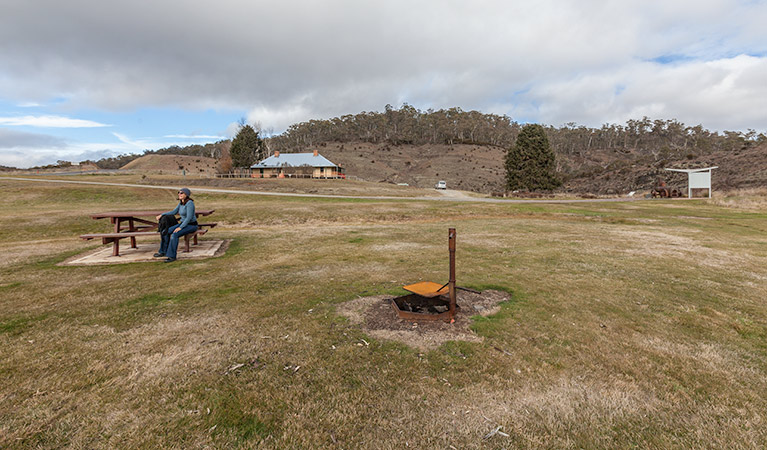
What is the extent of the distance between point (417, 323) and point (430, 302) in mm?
770

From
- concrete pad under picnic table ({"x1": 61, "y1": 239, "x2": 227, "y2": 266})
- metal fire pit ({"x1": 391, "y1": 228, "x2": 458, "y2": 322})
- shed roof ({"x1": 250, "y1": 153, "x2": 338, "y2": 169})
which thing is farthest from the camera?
shed roof ({"x1": 250, "y1": 153, "x2": 338, "y2": 169})

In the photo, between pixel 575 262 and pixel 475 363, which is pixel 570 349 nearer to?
pixel 475 363

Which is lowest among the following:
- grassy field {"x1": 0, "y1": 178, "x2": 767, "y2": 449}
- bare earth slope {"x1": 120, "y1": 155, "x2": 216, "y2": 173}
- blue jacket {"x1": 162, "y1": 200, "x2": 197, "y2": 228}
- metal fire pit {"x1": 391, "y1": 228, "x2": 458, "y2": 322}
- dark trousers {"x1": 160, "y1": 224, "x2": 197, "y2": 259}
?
grassy field {"x1": 0, "y1": 178, "x2": 767, "y2": 449}

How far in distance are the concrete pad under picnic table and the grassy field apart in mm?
516

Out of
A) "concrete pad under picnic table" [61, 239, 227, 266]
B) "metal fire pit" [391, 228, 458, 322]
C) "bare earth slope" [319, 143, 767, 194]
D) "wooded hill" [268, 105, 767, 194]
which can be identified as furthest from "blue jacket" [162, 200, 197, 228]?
"wooded hill" [268, 105, 767, 194]

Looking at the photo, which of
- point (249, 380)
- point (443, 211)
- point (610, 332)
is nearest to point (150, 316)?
point (249, 380)

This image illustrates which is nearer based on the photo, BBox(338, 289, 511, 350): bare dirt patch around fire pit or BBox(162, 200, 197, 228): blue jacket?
BBox(338, 289, 511, 350): bare dirt patch around fire pit

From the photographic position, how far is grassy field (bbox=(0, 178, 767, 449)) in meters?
2.54

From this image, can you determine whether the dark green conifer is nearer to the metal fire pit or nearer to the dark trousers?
the dark trousers

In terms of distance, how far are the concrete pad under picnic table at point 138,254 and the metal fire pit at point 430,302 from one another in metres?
5.82

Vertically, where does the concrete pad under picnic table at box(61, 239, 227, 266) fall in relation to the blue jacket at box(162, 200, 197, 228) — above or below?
below

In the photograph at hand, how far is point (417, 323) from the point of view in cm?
439

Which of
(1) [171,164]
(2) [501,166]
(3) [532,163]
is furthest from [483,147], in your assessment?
(1) [171,164]

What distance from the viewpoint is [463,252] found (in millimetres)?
9086
